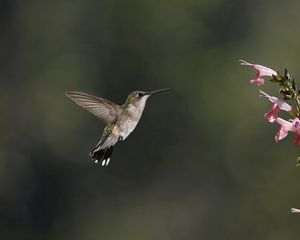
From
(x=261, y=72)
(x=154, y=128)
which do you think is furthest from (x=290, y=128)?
(x=154, y=128)

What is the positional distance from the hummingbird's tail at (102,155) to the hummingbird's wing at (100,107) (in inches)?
7.4

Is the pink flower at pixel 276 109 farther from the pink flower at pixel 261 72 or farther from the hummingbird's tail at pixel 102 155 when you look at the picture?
the hummingbird's tail at pixel 102 155

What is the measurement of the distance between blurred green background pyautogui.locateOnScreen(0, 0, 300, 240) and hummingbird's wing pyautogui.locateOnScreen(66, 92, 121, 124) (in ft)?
29.1

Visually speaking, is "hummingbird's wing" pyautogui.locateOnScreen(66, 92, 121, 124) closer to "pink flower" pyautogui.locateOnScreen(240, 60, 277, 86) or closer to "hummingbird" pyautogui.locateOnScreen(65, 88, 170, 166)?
"hummingbird" pyautogui.locateOnScreen(65, 88, 170, 166)

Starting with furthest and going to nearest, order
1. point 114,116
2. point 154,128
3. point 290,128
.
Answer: point 154,128 → point 114,116 → point 290,128

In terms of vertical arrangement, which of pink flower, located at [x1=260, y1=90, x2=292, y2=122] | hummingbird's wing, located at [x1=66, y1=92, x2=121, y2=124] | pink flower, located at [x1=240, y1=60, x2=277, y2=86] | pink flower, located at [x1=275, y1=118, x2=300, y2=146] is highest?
hummingbird's wing, located at [x1=66, y1=92, x2=121, y2=124]

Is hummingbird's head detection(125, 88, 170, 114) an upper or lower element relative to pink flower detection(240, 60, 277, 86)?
upper

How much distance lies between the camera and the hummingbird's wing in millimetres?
4660

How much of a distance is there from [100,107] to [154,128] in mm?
10065

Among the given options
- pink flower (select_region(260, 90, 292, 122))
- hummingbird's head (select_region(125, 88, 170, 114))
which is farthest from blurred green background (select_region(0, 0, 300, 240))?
pink flower (select_region(260, 90, 292, 122))

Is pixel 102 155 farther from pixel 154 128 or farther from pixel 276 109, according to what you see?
pixel 154 128

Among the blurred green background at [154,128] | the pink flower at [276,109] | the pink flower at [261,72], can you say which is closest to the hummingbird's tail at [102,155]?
the pink flower at [261,72]

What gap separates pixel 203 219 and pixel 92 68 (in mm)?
3211

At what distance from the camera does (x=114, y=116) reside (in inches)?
193
